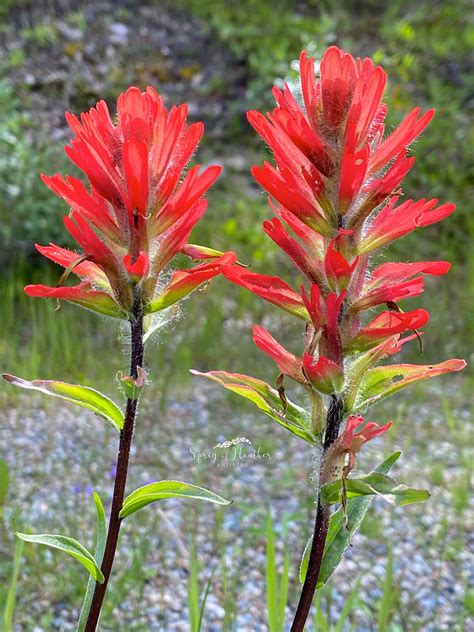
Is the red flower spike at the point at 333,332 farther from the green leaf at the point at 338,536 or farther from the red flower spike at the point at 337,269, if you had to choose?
the green leaf at the point at 338,536

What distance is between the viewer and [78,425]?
2.23 m

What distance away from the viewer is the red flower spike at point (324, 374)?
2.26ft

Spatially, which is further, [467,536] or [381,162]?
[467,536]

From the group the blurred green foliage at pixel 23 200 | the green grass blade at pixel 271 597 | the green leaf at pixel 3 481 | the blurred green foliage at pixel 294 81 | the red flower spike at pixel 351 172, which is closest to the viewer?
the red flower spike at pixel 351 172

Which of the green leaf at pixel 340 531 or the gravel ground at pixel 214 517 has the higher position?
the gravel ground at pixel 214 517

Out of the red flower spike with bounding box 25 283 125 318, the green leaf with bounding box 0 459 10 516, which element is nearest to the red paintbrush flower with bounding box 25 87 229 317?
the red flower spike with bounding box 25 283 125 318

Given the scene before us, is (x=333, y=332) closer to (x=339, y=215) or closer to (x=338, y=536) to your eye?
(x=339, y=215)

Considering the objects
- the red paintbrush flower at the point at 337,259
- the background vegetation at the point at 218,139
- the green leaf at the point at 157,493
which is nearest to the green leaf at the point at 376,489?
the red paintbrush flower at the point at 337,259

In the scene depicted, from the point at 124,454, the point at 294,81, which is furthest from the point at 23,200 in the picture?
the point at 124,454

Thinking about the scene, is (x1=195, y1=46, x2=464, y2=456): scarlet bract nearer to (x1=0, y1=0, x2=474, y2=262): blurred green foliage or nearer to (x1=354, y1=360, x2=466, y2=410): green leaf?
(x1=354, y1=360, x2=466, y2=410): green leaf

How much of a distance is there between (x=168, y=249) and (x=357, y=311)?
21 centimetres

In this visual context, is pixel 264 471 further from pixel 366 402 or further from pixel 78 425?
pixel 366 402

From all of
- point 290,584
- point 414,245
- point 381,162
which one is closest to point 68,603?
point 290,584

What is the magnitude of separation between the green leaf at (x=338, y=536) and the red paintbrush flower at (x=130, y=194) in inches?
12.0
